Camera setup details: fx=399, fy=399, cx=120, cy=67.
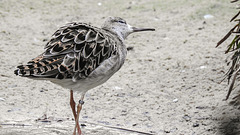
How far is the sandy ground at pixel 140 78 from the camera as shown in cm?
616

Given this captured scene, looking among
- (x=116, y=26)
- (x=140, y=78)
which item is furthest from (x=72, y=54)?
(x=140, y=78)

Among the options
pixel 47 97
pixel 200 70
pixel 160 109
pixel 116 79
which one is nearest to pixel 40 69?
pixel 47 97

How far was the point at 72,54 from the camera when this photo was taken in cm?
512

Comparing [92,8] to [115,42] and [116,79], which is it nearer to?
[116,79]

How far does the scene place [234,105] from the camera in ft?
20.7

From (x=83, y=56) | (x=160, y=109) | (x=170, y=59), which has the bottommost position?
(x=160, y=109)

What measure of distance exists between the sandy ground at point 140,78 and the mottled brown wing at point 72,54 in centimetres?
118

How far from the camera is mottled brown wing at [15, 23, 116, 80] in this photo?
490 centimetres

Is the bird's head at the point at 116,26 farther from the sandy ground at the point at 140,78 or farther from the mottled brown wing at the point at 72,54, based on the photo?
the sandy ground at the point at 140,78

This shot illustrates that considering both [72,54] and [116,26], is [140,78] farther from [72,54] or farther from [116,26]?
[72,54]

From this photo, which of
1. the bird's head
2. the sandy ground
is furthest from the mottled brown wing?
the sandy ground

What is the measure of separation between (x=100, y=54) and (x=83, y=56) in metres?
0.25

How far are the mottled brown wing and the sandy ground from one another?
1183 millimetres

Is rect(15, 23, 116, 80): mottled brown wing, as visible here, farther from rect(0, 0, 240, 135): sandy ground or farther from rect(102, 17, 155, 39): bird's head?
rect(0, 0, 240, 135): sandy ground
